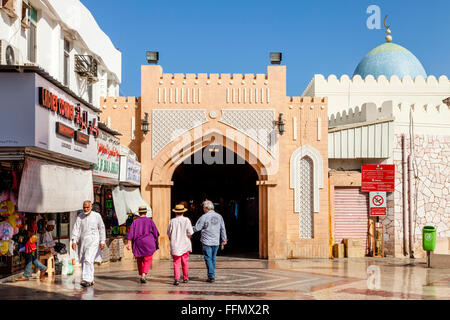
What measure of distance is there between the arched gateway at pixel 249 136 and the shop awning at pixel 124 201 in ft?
2.57

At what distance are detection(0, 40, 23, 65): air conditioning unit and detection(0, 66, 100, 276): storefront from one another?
3.56 ft

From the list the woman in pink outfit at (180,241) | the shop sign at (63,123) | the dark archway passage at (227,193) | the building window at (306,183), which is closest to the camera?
the shop sign at (63,123)

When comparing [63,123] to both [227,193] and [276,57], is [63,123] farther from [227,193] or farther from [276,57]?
[227,193]

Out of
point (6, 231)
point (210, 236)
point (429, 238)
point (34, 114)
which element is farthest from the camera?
point (429, 238)

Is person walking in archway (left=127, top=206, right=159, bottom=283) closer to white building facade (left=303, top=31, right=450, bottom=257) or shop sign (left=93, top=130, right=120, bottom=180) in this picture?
shop sign (left=93, top=130, right=120, bottom=180)

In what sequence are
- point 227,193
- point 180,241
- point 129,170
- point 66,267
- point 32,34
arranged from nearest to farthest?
point 180,241 < point 66,267 < point 32,34 < point 129,170 < point 227,193

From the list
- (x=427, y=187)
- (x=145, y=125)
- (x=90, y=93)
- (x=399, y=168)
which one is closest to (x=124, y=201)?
(x=145, y=125)

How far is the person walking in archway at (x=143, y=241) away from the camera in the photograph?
30.1 ft

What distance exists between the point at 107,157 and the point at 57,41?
297 centimetres

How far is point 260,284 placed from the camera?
9570 millimetres

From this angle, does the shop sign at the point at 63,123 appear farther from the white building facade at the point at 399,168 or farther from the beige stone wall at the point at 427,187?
the beige stone wall at the point at 427,187

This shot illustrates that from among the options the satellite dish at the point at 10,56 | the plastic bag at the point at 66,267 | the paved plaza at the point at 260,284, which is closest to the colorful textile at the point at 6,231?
the paved plaza at the point at 260,284

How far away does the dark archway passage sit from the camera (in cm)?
1996

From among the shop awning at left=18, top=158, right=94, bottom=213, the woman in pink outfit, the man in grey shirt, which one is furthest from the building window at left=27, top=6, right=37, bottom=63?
the man in grey shirt
